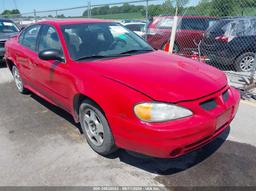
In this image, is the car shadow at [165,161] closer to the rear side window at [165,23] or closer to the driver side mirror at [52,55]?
the driver side mirror at [52,55]

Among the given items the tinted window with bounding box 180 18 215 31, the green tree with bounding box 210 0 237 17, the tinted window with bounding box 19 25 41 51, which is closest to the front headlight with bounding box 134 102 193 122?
the tinted window with bounding box 19 25 41 51

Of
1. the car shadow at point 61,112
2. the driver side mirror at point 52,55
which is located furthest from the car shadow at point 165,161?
the driver side mirror at point 52,55

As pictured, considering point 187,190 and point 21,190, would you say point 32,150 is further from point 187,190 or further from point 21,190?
point 187,190

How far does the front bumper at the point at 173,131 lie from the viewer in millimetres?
2328

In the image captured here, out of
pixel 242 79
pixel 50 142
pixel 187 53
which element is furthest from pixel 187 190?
pixel 187 53

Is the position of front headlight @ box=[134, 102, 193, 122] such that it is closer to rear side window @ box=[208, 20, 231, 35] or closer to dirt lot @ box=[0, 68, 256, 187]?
dirt lot @ box=[0, 68, 256, 187]

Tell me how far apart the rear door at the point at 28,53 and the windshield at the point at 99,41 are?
100 centimetres

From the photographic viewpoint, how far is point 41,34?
423 cm

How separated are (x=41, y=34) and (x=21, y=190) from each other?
2.64 metres

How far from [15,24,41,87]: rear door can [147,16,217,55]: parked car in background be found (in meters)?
5.51

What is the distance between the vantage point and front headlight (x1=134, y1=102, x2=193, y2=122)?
7.76 ft

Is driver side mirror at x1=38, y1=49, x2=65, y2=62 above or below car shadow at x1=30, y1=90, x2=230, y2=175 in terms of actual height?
above

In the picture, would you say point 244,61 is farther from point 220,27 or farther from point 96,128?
point 96,128

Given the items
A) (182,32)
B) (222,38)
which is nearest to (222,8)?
(182,32)
